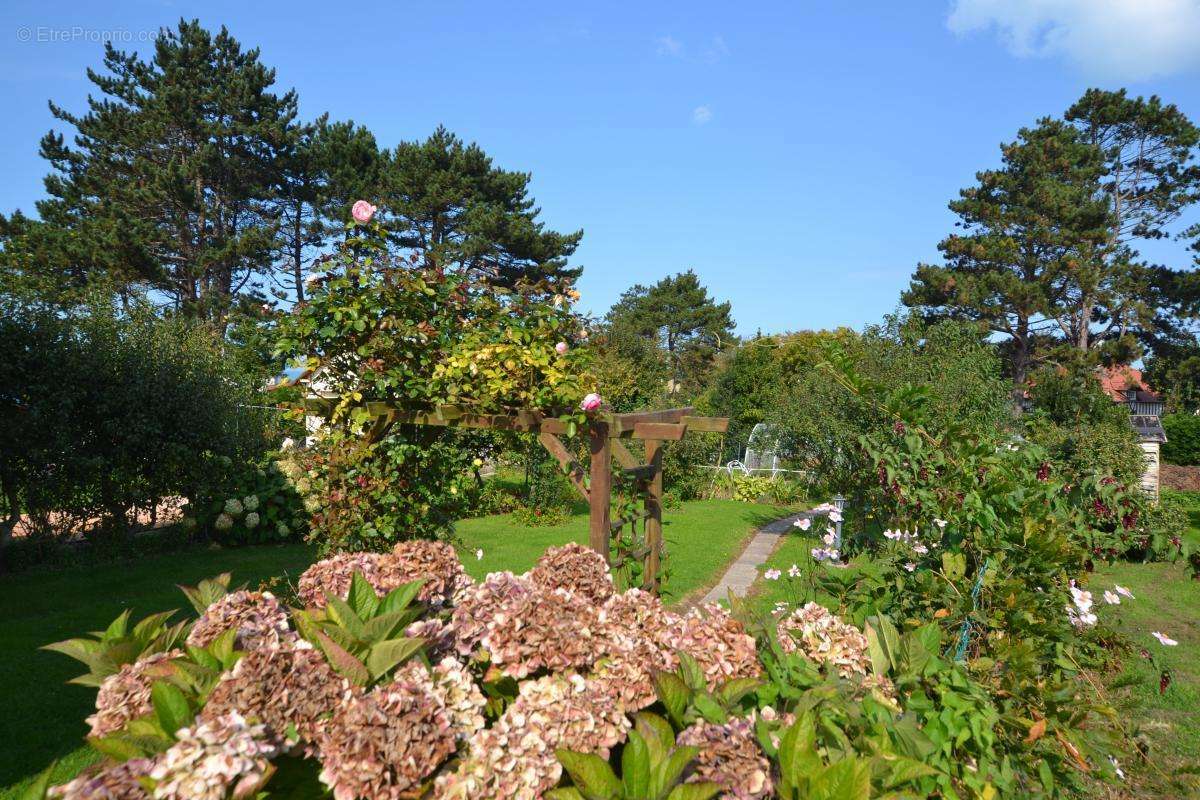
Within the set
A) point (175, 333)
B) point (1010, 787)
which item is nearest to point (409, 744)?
point (1010, 787)

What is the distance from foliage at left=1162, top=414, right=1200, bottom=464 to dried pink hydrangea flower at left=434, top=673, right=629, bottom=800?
26223mm

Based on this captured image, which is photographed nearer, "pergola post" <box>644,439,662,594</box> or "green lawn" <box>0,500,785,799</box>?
"green lawn" <box>0,500,785,799</box>

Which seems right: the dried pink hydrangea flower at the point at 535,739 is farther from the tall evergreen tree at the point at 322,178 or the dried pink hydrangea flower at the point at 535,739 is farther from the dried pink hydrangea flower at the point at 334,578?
the tall evergreen tree at the point at 322,178

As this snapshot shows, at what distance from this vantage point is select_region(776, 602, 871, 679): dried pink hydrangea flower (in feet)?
5.11

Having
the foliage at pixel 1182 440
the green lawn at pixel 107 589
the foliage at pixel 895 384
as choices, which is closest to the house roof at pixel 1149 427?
the foliage at pixel 1182 440

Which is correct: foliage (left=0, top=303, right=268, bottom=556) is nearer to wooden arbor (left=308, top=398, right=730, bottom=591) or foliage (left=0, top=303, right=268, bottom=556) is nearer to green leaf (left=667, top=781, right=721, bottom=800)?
wooden arbor (left=308, top=398, right=730, bottom=591)

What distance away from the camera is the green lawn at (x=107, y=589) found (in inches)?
148

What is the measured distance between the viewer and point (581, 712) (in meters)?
1.13

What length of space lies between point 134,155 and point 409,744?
84.4ft

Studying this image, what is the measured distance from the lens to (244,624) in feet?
4.32

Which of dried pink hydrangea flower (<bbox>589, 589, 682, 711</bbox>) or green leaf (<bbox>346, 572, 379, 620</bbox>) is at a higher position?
green leaf (<bbox>346, 572, 379, 620</bbox>)

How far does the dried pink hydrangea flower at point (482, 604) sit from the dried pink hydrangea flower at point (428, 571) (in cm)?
8

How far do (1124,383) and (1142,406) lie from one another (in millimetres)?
7660

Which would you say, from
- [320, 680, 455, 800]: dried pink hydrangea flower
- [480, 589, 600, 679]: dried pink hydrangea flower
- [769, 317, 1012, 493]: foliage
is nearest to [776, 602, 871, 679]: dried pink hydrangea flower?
[480, 589, 600, 679]: dried pink hydrangea flower
